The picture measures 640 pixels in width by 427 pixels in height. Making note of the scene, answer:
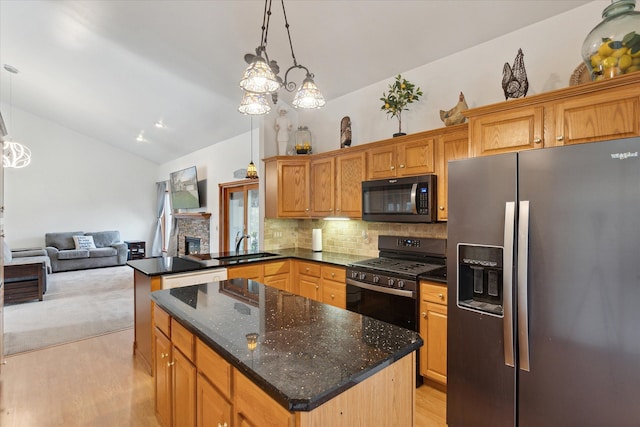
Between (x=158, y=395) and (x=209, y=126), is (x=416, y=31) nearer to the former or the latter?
(x=158, y=395)

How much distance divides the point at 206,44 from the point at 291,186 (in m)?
1.84

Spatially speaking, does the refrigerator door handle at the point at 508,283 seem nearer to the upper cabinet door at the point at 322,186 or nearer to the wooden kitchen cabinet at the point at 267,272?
the upper cabinet door at the point at 322,186

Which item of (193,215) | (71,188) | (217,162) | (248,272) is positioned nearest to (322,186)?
(248,272)

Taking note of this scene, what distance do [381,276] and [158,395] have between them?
186cm

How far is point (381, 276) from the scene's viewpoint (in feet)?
9.09

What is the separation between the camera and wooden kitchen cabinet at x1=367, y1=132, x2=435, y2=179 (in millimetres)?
2855

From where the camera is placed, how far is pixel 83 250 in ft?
25.6

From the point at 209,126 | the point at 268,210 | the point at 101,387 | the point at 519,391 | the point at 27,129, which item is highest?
the point at 27,129

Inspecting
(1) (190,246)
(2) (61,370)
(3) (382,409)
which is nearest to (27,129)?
(1) (190,246)

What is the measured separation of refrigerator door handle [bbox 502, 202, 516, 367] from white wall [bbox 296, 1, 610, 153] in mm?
1380

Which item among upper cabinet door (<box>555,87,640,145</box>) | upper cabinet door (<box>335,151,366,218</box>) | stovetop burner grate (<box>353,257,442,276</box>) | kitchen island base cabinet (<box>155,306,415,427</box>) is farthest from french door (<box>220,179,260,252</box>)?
upper cabinet door (<box>555,87,640,145</box>)

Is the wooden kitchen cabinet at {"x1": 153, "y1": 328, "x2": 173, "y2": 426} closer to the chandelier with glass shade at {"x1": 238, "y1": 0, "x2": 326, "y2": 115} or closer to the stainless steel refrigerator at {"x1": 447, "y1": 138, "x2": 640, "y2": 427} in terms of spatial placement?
the chandelier with glass shade at {"x1": 238, "y1": 0, "x2": 326, "y2": 115}

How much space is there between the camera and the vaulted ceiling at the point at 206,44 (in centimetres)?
257

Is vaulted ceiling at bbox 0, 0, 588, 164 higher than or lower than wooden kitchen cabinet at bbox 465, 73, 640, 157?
higher
